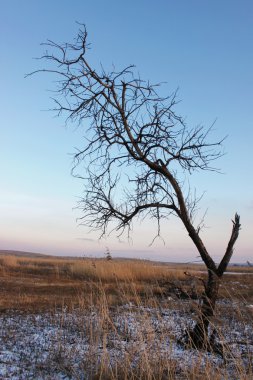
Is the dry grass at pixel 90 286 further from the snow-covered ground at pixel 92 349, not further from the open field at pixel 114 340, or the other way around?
the snow-covered ground at pixel 92 349

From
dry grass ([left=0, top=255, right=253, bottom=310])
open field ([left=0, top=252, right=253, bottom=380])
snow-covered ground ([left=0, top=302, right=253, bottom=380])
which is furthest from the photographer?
dry grass ([left=0, top=255, right=253, bottom=310])

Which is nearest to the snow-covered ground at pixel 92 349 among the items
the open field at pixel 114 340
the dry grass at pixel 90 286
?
the open field at pixel 114 340

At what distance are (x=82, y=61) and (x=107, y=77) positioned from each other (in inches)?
17.1

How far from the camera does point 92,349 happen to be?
198 inches

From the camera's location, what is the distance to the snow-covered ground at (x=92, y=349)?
187 inches

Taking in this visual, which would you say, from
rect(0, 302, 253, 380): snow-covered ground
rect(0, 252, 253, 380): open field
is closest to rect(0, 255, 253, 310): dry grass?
rect(0, 252, 253, 380): open field

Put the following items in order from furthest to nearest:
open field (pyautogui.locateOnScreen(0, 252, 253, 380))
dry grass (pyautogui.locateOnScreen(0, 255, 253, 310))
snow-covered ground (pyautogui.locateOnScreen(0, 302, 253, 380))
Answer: dry grass (pyautogui.locateOnScreen(0, 255, 253, 310)), snow-covered ground (pyautogui.locateOnScreen(0, 302, 253, 380)), open field (pyautogui.locateOnScreen(0, 252, 253, 380))

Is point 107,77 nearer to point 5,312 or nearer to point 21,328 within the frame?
point 21,328

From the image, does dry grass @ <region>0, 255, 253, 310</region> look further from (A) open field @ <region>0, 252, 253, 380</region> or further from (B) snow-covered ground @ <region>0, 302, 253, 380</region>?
(B) snow-covered ground @ <region>0, 302, 253, 380</region>

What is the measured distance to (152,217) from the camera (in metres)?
7.08

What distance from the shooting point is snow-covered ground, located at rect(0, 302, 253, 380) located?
187 inches

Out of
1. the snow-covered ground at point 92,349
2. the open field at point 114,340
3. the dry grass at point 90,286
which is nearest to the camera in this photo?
the open field at point 114,340

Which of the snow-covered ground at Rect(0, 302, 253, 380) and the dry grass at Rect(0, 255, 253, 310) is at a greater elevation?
the dry grass at Rect(0, 255, 253, 310)

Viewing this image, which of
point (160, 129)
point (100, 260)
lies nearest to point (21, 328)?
point (160, 129)
